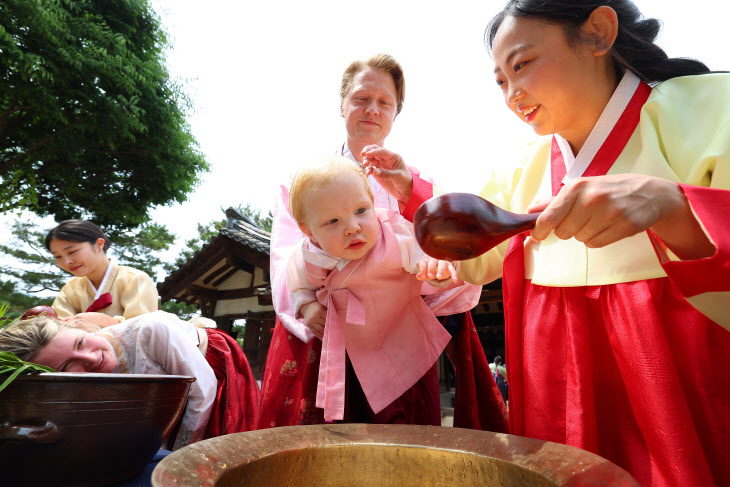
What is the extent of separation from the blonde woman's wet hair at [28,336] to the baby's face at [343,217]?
3.59 ft

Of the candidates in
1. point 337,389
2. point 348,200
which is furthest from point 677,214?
point 337,389

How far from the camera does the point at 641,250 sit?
3.62 ft

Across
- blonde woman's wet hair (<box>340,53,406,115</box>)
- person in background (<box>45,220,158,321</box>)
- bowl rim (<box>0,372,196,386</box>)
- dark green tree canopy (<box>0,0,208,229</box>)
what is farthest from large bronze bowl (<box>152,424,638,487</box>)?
dark green tree canopy (<box>0,0,208,229</box>)

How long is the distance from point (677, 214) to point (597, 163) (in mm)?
445

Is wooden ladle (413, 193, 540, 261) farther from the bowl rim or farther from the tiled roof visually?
the tiled roof

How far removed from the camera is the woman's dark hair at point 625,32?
1.24 m

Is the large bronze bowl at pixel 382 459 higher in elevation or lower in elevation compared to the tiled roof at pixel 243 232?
lower

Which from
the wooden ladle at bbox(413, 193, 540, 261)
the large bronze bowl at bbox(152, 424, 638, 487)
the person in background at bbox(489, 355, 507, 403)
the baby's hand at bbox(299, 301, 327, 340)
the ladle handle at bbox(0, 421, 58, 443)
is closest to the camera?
the large bronze bowl at bbox(152, 424, 638, 487)

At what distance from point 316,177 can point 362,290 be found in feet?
1.56

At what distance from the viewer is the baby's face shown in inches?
66.0

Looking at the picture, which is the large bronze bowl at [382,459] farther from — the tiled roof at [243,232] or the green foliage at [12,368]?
the tiled roof at [243,232]

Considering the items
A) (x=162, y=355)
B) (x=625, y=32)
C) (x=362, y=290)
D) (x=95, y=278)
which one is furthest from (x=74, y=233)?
(x=625, y=32)

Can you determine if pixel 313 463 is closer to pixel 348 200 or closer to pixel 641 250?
pixel 641 250

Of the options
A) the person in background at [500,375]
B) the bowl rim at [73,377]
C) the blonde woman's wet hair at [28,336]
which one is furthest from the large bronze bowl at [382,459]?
the person in background at [500,375]
